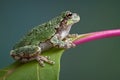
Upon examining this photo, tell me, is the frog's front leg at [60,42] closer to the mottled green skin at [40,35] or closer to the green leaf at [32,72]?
the mottled green skin at [40,35]

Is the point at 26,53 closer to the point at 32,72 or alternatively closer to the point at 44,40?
the point at 44,40

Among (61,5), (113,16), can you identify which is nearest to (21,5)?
(61,5)

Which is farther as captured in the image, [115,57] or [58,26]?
[115,57]

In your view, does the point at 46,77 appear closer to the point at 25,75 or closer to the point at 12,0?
the point at 25,75

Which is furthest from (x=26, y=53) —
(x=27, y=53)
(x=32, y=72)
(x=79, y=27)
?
(x=79, y=27)

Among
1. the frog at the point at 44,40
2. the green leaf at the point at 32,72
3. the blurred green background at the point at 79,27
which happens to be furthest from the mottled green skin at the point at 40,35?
the blurred green background at the point at 79,27

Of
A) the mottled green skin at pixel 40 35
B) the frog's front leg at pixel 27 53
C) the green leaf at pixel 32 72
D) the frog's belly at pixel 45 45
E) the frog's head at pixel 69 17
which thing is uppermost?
the frog's head at pixel 69 17

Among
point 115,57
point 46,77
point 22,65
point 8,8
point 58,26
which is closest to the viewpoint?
point 46,77
